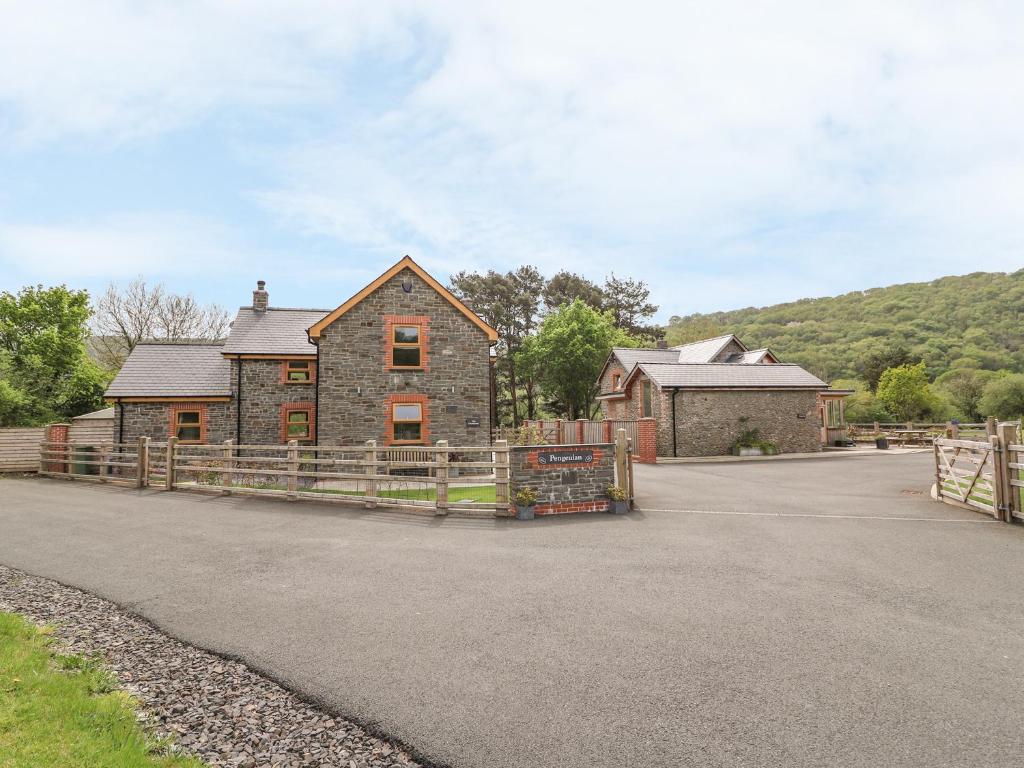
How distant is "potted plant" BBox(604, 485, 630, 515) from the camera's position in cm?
1141

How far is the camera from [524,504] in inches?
431

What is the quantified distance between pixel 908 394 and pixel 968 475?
38103 mm

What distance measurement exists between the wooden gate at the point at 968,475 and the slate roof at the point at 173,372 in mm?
23364

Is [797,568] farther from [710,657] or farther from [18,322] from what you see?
[18,322]

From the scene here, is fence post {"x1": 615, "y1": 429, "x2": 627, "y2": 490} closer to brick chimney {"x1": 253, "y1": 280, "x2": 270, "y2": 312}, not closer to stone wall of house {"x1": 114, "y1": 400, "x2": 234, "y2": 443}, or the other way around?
stone wall of house {"x1": 114, "y1": 400, "x2": 234, "y2": 443}

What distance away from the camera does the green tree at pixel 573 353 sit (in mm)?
42000

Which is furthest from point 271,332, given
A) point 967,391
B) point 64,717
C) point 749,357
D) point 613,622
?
point 967,391

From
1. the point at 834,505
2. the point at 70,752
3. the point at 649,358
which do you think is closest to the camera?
the point at 70,752

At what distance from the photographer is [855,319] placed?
93.0 m

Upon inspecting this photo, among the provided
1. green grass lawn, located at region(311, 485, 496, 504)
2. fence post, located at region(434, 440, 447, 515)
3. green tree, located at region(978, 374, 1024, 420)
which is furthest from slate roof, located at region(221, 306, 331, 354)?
green tree, located at region(978, 374, 1024, 420)

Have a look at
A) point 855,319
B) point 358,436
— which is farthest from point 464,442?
point 855,319

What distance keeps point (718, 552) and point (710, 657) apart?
380cm

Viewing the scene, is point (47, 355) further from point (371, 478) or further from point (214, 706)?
point (214, 706)

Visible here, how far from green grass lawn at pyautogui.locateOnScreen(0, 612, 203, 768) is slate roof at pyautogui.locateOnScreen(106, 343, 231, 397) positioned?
63.8 feet
